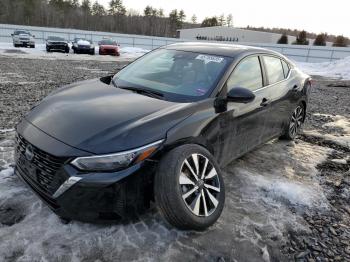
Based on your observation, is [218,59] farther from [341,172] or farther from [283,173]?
[341,172]

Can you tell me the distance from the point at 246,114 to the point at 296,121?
7.47ft

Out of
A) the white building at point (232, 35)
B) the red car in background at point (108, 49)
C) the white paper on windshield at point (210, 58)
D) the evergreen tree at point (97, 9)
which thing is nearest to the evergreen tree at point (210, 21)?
the evergreen tree at point (97, 9)

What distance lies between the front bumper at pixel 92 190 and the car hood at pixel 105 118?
188 mm

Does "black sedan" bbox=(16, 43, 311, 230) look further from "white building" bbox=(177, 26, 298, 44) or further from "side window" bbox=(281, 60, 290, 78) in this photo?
"white building" bbox=(177, 26, 298, 44)

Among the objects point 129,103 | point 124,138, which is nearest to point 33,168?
point 124,138

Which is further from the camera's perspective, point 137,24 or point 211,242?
point 137,24

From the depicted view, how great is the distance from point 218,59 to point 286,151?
87.5 inches

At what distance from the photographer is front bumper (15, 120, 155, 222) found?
8.13ft

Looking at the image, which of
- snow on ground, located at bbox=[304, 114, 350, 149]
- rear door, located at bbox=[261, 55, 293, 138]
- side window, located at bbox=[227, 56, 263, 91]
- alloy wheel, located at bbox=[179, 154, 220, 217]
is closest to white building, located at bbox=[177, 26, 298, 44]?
snow on ground, located at bbox=[304, 114, 350, 149]

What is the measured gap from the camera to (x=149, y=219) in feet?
10.1

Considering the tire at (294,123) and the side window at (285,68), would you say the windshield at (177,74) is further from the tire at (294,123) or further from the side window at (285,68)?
the tire at (294,123)

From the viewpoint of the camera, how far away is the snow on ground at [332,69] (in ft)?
64.9

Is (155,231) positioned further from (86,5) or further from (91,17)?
(86,5)

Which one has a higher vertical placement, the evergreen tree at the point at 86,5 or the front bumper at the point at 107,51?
the evergreen tree at the point at 86,5
